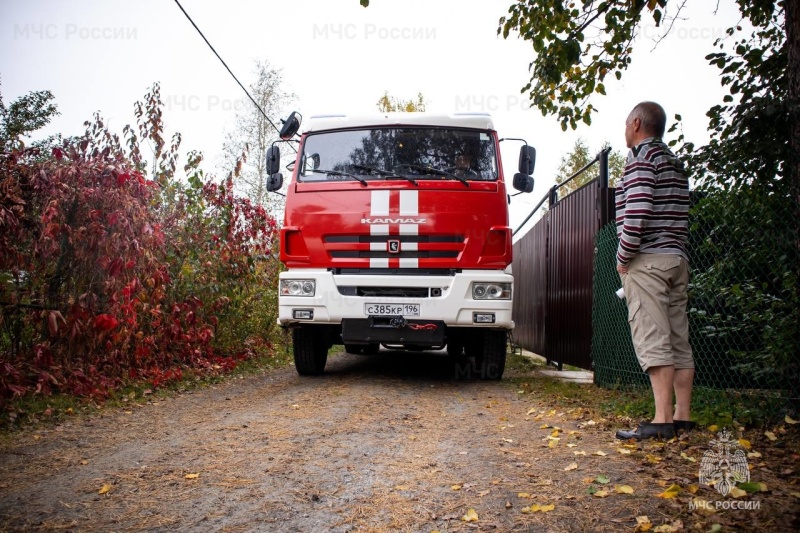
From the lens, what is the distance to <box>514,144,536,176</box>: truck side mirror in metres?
6.04

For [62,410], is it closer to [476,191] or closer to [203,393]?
[203,393]

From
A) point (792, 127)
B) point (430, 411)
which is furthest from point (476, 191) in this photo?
point (792, 127)

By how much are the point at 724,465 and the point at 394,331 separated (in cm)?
316

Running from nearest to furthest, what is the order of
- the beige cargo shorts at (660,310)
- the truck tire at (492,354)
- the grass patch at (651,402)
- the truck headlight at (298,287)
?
the beige cargo shorts at (660,310) < the grass patch at (651,402) < the truck headlight at (298,287) < the truck tire at (492,354)

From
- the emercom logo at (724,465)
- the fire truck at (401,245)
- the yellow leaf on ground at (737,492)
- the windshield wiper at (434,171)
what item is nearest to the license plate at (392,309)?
the fire truck at (401,245)

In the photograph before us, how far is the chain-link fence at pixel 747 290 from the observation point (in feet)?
10.6

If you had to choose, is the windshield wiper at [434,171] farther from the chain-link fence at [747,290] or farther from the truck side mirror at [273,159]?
the chain-link fence at [747,290]

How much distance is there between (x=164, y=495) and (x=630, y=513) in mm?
1986

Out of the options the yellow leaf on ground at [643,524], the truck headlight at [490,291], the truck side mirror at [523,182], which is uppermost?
the truck side mirror at [523,182]

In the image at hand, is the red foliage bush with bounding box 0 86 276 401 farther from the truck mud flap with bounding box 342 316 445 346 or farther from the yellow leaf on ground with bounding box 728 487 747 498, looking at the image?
the yellow leaf on ground with bounding box 728 487 747 498

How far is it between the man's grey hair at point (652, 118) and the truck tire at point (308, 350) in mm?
3893

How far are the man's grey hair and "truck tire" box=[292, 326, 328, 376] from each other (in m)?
3.89

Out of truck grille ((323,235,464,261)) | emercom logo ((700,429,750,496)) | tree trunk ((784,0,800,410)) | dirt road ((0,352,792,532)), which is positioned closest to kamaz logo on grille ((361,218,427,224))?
truck grille ((323,235,464,261))

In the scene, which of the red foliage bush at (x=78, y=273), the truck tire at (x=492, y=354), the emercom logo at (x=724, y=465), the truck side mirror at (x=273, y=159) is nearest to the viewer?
the emercom logo at (x=724, y=465)
